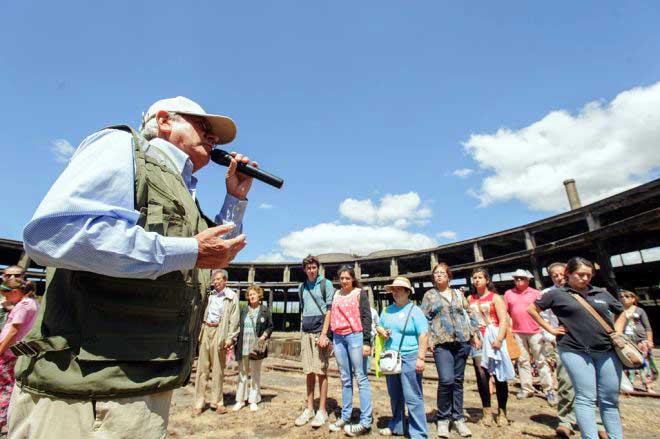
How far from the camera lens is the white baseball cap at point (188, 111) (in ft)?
5.89

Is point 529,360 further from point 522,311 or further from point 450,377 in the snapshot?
point 450,377

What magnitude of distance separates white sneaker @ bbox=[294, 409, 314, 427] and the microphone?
4.12 m

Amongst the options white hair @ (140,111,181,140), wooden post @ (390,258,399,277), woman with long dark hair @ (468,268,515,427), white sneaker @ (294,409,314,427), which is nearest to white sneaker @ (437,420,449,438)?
woman with long dark hair @ (468,268,515,427)

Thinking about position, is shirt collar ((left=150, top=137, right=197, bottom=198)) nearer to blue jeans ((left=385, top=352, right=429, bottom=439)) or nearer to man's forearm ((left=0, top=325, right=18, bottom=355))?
blue jeans ((left=385, top=352, right=429, bottom=439))

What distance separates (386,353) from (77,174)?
4.14 meters

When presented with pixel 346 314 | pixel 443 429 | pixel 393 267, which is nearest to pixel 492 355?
pixel 443 429

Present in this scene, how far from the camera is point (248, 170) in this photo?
2.21 metres

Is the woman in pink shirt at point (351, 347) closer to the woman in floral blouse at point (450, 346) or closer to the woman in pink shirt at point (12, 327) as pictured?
the woman in floral blouse at point (450, 346)

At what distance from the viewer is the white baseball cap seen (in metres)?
1.80

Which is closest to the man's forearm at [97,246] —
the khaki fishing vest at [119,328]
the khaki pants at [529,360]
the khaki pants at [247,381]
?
the khaki fishing vest at [119,328]

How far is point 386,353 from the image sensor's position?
175 inches

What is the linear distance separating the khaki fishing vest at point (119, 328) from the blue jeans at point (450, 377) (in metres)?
4.05

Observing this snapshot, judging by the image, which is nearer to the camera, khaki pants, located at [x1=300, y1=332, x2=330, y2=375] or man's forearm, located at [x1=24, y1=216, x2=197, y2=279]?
man's forearm, located at [x1=24, y1=216, x2=197, y2=279]

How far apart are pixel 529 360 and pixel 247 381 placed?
533 centimetres
